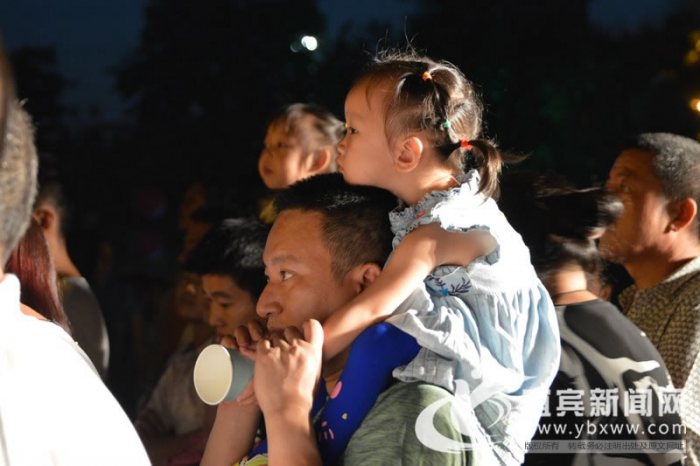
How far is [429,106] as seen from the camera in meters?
1.90

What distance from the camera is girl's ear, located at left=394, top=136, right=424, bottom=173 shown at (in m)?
1.88

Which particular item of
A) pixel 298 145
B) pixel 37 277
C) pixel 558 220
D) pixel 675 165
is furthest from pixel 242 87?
pixel 37 277

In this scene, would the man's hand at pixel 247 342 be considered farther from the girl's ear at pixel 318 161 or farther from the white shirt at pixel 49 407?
the girl's ear at pixel 318 161

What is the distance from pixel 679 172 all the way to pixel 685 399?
0.82m

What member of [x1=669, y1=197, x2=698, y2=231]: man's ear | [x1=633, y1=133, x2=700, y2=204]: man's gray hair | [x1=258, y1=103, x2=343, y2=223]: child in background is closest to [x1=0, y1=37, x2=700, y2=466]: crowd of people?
[x1=669, y1=197, x2=698, y2=231]: man's ear

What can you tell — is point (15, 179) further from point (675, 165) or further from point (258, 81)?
point (258, 81)

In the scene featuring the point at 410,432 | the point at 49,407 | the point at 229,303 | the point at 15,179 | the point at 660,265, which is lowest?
the point at 660,265

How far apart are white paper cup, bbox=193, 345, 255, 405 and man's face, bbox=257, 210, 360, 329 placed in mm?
112

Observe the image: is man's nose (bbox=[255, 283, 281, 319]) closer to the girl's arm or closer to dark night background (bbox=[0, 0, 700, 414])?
the girl's arm

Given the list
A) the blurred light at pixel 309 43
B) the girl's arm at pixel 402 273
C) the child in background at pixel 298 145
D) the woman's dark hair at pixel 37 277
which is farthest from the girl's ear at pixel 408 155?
the blurred light at pixel 309 43

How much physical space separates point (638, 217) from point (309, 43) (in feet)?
9.50

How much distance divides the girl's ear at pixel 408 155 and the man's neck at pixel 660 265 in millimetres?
1310

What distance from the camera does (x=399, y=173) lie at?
189 centimetres

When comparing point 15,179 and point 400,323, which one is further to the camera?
point 400,323
